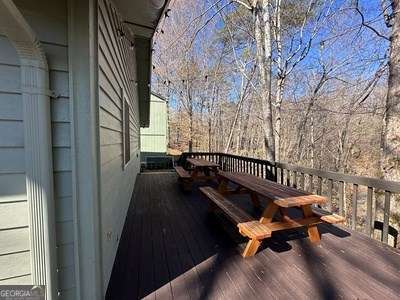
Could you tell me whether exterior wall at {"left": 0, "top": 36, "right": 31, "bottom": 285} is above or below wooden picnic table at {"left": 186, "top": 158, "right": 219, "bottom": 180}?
above

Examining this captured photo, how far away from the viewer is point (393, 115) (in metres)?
3.11

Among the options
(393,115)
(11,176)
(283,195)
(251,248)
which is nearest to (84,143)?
(11,176)

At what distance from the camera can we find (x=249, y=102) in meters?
16.7

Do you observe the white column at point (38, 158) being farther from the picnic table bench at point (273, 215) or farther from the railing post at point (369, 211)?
the railing post at point (369, 211)

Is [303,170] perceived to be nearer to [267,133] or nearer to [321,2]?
[267,133]

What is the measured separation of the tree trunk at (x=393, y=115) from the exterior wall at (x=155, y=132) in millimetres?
10938

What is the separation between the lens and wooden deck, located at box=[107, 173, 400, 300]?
6.43 feet

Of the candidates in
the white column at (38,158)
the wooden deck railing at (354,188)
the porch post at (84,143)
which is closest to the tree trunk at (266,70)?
the wooden deck railing at (354,188)

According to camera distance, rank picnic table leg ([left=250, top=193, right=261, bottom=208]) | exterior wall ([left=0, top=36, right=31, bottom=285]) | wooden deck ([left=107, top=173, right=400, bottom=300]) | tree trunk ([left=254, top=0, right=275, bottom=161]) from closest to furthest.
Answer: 1. exterior wall ([left=0, top=36, right=31, bottom=285])
2. wooden deck ([left=107, top=173, right=400, bottom=300])
3. picnic table leg ([left=250, top=193, right=261, bottom=208])
4. tree trunk ([left=254, top=0, right=275, bottom=161])

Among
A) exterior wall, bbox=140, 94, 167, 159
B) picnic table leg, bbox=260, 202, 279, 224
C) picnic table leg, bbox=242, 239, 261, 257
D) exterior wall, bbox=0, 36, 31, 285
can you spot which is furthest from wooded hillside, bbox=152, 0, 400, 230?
exterior wall, bbox=140, 94, 167, 159

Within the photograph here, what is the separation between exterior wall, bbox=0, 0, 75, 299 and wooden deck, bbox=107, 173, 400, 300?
72cm

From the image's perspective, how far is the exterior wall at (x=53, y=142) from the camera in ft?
4.55

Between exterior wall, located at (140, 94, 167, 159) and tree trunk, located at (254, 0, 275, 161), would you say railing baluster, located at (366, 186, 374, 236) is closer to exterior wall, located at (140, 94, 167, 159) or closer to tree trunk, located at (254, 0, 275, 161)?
tree trunk, located at (254, 0, 275, 161)

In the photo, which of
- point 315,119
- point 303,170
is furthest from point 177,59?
point 303,170
